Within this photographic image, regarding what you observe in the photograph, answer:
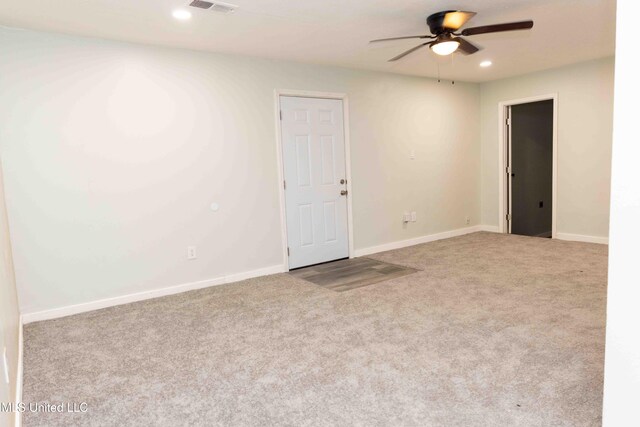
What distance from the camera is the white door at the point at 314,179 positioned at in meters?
4.91

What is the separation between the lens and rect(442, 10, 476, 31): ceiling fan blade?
3.21 m

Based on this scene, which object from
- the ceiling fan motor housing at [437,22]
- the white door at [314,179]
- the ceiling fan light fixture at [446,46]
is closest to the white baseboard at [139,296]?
the white door at [314,179]

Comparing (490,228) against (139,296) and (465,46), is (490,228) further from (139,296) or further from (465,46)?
(139,296)

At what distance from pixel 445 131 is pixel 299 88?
2717 millimetres

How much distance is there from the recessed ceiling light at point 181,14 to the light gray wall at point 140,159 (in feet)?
2.78

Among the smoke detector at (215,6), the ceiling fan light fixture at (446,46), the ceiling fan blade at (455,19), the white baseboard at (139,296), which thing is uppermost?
the smoke detector at (215,6)

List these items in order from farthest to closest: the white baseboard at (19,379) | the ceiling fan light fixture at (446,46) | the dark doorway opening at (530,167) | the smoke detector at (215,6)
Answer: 1. the dark doorway opening at (530,167)
2. the ceiling fan light fixture at (446,46)
3. the smoke detector at (215,6)
4. the white baseboard at (19,379)

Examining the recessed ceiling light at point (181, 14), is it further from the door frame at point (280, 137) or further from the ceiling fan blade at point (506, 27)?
the ceiling fan blade at point (506, 27)

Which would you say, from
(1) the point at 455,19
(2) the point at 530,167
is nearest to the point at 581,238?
(2) the point at 530,167

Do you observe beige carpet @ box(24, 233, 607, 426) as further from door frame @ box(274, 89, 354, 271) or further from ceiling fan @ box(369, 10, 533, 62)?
ceiling fan @ box(369, 10, 533, 62)

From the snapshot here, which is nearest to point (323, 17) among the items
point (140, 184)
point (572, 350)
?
point (140, 184)

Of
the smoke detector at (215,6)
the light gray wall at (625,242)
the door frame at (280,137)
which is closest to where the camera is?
the light gray wall at (625,242)

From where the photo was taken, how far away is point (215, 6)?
308 cm

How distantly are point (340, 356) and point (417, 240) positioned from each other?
382 cm
